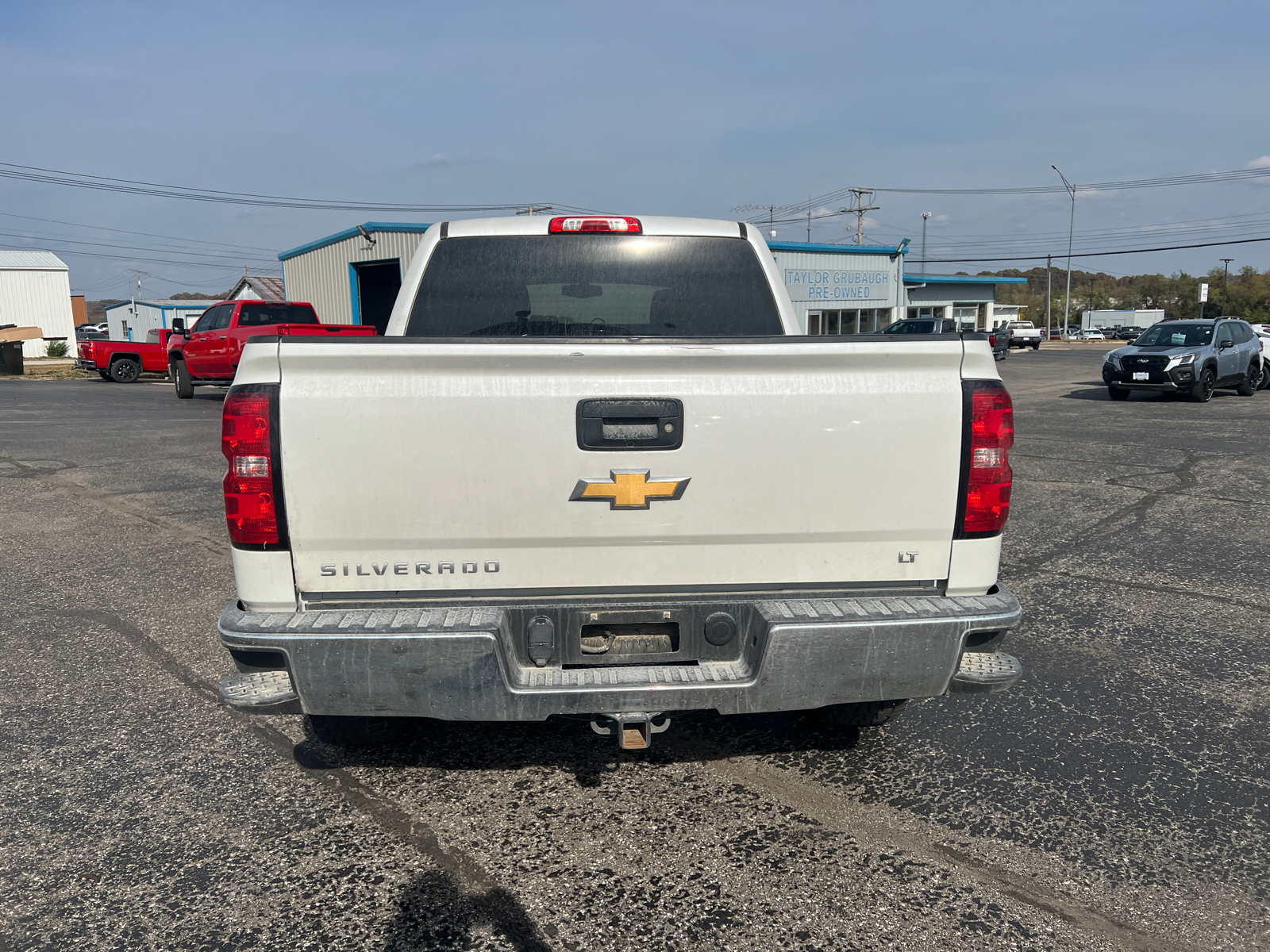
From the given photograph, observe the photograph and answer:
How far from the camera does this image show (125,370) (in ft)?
95.0

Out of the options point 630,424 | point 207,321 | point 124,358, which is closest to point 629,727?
point 630,424

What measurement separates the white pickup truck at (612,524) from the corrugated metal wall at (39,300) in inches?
2426

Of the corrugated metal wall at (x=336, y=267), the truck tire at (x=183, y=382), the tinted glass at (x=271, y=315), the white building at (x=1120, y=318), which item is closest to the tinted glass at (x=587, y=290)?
the tinted glass at (x=271, y=315)

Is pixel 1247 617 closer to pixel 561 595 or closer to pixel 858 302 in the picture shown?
pixel 561 595

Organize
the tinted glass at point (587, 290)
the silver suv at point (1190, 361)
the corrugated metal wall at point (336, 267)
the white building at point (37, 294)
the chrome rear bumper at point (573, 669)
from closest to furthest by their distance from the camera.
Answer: the chrome rear bumper at point (573, 669) → the tinted glass at point (587, 290) → the silver suv at point (1190, 361) → the corrugated metal wall at point (336, 267) → the white building at point (37, 294)

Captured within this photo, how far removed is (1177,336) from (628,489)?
21.4 metres

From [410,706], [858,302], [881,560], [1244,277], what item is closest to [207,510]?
[410,706]

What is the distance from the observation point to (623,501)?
2.75 meters

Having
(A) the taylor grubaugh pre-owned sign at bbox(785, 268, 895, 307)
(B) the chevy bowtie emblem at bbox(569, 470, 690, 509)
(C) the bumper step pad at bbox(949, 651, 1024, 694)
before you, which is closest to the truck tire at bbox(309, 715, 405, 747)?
(B) the chevy bowtie emblem at bbox(569, 470, 690, 509)

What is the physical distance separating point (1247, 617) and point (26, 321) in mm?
68283

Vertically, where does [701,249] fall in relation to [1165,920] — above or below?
above

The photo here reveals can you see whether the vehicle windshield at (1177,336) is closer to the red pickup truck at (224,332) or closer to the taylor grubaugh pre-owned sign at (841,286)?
the taylor grubaugh pre-owned sign at (841,286)

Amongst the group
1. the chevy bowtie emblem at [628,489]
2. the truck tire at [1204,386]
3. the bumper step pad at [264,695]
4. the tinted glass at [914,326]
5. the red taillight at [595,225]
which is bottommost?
the truck tire at [1204,386]

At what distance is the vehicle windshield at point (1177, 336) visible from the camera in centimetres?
1980
